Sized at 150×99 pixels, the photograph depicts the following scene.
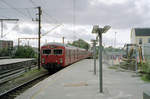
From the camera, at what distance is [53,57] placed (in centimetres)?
1590

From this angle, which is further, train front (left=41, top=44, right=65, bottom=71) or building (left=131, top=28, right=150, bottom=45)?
building (left=131, top=28, right=150, bottom=45)

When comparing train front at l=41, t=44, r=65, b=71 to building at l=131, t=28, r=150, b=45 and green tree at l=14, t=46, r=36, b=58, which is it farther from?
building at l=131, t=28, r=150, b=45

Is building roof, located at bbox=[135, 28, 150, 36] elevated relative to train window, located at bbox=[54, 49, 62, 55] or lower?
elevated

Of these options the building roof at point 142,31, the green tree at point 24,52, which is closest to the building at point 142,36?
the building roof at point 142,31

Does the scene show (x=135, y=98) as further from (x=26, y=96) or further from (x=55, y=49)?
(x=55, y=49)

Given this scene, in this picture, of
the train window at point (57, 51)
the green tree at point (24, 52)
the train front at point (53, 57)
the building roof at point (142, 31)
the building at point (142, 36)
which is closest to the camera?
the train front at point (53, 57)

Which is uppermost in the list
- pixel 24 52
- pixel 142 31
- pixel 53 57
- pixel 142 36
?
pixel 142 31

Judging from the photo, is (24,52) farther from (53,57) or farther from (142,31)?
(142,31)

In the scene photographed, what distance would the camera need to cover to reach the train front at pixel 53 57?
52.0ft

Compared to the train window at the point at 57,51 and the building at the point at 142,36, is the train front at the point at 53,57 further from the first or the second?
the building at the point at 142,36

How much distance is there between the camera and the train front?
52.0ft

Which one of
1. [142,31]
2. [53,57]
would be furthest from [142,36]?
[53,57]

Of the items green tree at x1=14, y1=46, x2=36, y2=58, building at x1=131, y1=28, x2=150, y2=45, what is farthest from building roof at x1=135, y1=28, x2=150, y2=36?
green tree at x1=14, y1=46, x2=36, y2=58

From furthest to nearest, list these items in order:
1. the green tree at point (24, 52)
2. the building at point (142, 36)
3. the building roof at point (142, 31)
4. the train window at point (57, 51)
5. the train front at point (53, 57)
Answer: the building roof at point (142, 31)
the building at point (142, 36)
the green tree at point (24, 52)
the train window at point (57, 51)
the train front at point (53, 57)
